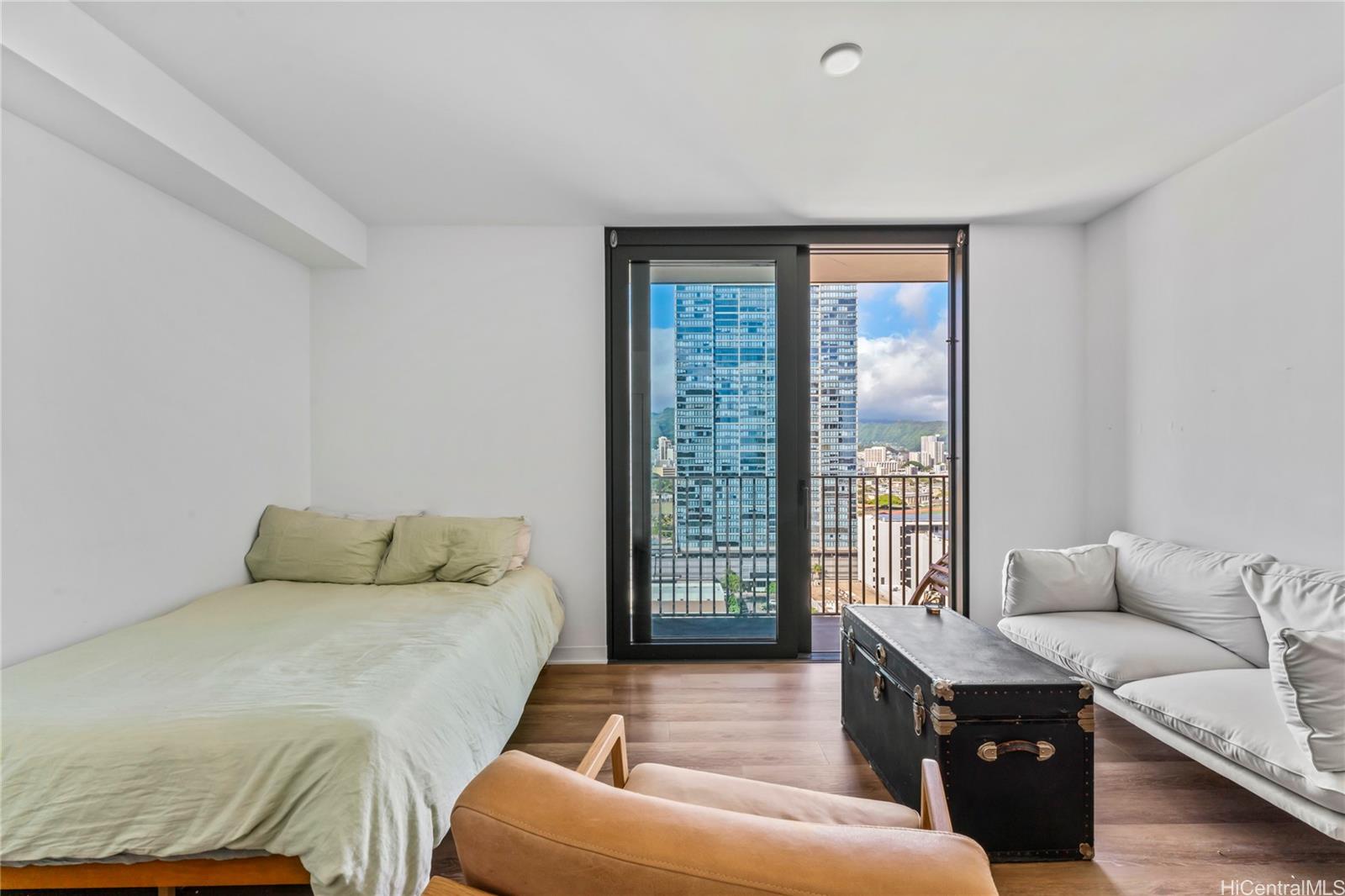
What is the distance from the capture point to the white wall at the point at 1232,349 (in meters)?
2.23

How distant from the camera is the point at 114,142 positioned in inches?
81.1

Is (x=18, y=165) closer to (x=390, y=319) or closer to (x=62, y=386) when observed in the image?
(x=62, y=386)

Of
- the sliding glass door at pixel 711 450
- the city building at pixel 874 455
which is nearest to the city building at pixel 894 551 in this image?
the city building at pixel 874 455

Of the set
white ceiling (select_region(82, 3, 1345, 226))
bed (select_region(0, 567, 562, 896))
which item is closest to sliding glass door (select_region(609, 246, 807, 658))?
white ceiling (select_region(82, 3, 1345, 226))

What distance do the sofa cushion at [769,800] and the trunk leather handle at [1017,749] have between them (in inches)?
19.0

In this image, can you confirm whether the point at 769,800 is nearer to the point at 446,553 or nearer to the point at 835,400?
the point at 446,553

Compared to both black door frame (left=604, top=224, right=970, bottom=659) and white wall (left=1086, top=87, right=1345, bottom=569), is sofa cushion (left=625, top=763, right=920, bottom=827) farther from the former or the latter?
white wall (left=1086, top=87, right=1345, bottom=569)

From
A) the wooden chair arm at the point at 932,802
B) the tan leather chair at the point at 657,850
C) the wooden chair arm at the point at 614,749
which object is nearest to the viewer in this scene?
the tan leather chair at the point at 657,850

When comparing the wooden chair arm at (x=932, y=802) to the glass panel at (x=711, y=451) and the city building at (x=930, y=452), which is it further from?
the city building at (x=930, y=452)

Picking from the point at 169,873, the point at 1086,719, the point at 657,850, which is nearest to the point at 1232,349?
the point at 1086,719

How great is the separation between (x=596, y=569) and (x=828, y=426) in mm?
2327

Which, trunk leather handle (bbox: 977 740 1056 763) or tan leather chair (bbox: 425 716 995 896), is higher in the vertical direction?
tan leather chair (bbox: 425 716 995 896)

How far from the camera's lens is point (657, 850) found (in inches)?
27.3

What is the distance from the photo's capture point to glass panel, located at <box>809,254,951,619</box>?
186 inches
